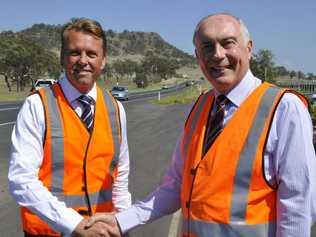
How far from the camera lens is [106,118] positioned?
358 centimetres

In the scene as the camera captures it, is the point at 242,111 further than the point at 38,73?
No

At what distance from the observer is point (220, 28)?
275 cm

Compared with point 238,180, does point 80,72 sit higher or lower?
higher

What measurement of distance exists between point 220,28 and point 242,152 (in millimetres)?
665

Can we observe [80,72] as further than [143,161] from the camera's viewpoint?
No

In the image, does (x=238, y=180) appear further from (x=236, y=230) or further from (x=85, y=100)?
(x=85, y=100)

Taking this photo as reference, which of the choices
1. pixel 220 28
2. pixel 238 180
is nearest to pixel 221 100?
pixel 220 28

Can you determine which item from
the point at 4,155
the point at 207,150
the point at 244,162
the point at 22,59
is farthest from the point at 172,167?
the point at 22,59

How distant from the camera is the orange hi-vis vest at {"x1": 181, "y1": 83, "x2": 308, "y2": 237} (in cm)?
255

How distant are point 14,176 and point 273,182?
4.98 feet

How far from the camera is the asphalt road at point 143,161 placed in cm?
716

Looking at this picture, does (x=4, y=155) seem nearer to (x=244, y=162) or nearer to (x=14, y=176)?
(x=14, y=176)

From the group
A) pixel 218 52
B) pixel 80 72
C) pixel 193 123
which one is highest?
pixel 218 52

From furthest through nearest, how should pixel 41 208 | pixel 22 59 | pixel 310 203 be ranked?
pixel 22 59, pixel 41 208, pixel 310 203
